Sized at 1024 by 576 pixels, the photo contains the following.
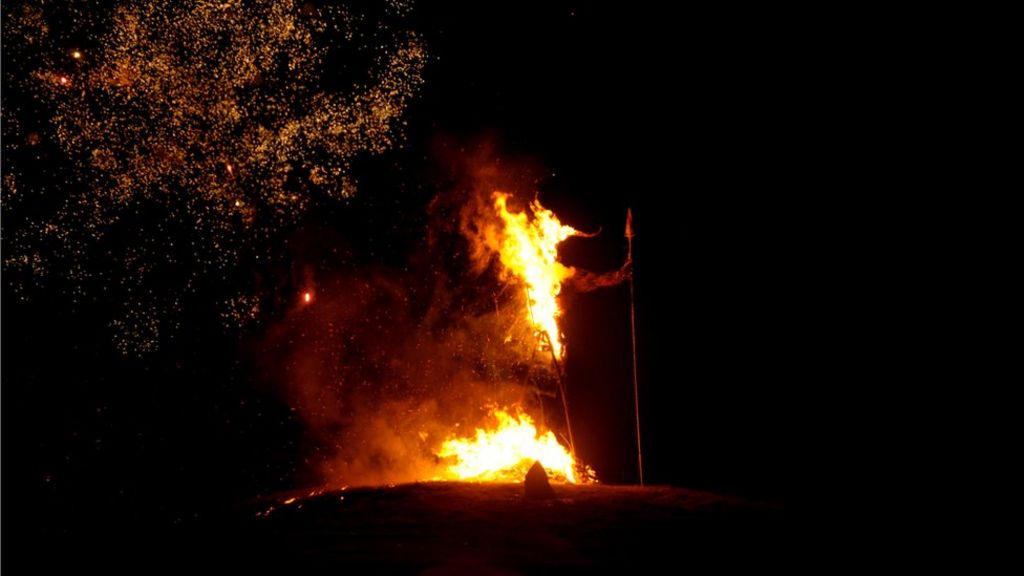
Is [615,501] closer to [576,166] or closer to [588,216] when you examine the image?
[588,216]

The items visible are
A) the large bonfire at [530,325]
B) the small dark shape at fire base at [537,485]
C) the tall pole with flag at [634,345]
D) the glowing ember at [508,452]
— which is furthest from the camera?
the large bonfire at [530,325]

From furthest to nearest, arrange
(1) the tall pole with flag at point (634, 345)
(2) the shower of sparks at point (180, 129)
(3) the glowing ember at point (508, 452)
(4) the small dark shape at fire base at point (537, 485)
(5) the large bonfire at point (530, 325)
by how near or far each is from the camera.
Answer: (5) the large bonfire at point (530, 325) < (2) the shower of sparks at point (180, 129) < (3) the glowing ember at point (508, 452) < (1) the tall pole with flag at point (634, 345) < (4) the small dark shape at fire base at point (537, 485)

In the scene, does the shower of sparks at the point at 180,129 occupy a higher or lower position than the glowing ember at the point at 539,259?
higher

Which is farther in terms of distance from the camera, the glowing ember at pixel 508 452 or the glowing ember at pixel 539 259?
the glowing ember at pixel 539 259

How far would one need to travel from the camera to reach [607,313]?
8867 millimetres

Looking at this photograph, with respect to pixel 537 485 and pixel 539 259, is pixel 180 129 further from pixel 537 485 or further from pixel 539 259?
pixel 537 485

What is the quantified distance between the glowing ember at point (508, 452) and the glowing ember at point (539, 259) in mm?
1422

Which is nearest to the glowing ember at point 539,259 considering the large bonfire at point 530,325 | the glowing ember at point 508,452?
the large bonfire at point 530,325

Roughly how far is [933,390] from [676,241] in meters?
3.34

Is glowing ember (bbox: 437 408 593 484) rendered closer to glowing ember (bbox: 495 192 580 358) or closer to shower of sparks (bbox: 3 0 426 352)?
glowing ember (bbox: 495 192 580 358)

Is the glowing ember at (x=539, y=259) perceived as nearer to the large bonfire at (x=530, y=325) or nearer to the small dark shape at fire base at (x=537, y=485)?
the large bonfire at (x=530, y=325)

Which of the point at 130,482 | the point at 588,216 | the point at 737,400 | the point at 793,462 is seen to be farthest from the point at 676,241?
the point at 130,482

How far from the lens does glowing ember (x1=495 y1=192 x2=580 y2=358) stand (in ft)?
30.3

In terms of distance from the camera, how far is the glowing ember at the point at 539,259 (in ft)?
30.3
